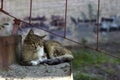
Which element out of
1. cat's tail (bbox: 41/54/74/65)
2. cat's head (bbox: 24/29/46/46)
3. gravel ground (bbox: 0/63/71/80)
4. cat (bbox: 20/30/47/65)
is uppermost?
cat's head (bbox: 24/29/46/46)

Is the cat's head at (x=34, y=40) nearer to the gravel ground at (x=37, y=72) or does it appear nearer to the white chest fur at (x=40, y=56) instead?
the white chest fur at (x=40, y=56)

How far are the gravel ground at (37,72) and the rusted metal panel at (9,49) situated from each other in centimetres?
9

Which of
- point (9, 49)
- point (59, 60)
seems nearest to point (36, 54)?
point (59, 60)

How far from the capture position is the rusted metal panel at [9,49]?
14.2ft

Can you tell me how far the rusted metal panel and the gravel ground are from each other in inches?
3.7

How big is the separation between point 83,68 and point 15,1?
2.83 metres

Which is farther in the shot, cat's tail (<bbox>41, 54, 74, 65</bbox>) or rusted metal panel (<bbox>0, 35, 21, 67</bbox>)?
cat's tail (<bbox>41, 54, 74, 65</bbox>)

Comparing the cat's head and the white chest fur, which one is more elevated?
the cat's head

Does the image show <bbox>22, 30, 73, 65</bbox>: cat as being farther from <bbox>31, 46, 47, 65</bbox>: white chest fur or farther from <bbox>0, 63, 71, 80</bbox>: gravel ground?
<bbox>0, 63, 71, 80</bbox>: gravel ground

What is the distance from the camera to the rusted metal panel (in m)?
4.34

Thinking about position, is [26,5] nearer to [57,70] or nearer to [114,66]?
[114,66]

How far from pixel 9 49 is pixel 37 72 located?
406 millimetres

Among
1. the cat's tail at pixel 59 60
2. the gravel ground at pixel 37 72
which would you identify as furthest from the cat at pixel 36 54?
the gravel ground at pixel 37 72

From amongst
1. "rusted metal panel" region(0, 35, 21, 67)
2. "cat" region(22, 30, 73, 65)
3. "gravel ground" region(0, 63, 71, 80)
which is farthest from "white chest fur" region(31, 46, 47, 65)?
"rusted metal panel" region(0, 35, 21, 67)
